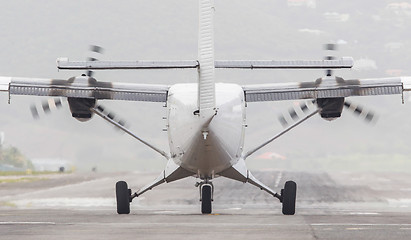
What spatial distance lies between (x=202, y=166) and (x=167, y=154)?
3.74m

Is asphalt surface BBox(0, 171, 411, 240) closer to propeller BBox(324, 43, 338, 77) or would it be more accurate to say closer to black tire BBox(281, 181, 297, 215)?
black tire BBox(281, 181, 297, 215)

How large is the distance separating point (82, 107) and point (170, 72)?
62.5 metres

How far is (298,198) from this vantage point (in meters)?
44.8

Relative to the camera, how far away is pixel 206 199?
101 feet

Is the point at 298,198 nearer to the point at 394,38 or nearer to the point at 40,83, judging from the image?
the point at 40,83

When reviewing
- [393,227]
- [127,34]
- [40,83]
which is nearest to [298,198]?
[40,83]

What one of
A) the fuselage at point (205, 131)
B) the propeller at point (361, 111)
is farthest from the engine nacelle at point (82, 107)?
the propeller at point (361, 111)

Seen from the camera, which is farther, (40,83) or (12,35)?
(12,35)

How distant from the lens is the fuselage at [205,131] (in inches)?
1062

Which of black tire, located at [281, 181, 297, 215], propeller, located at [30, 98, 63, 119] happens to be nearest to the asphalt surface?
black tire, located at [281, 181, 297, 215]

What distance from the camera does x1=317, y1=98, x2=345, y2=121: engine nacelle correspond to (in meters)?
33.1

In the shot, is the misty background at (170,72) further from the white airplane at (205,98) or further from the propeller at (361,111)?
the white airplane at (205,98)

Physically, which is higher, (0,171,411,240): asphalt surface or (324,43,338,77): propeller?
(324,43,338,77): propeller

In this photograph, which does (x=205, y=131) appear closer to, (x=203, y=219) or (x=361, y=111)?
(x=203, y=219)
